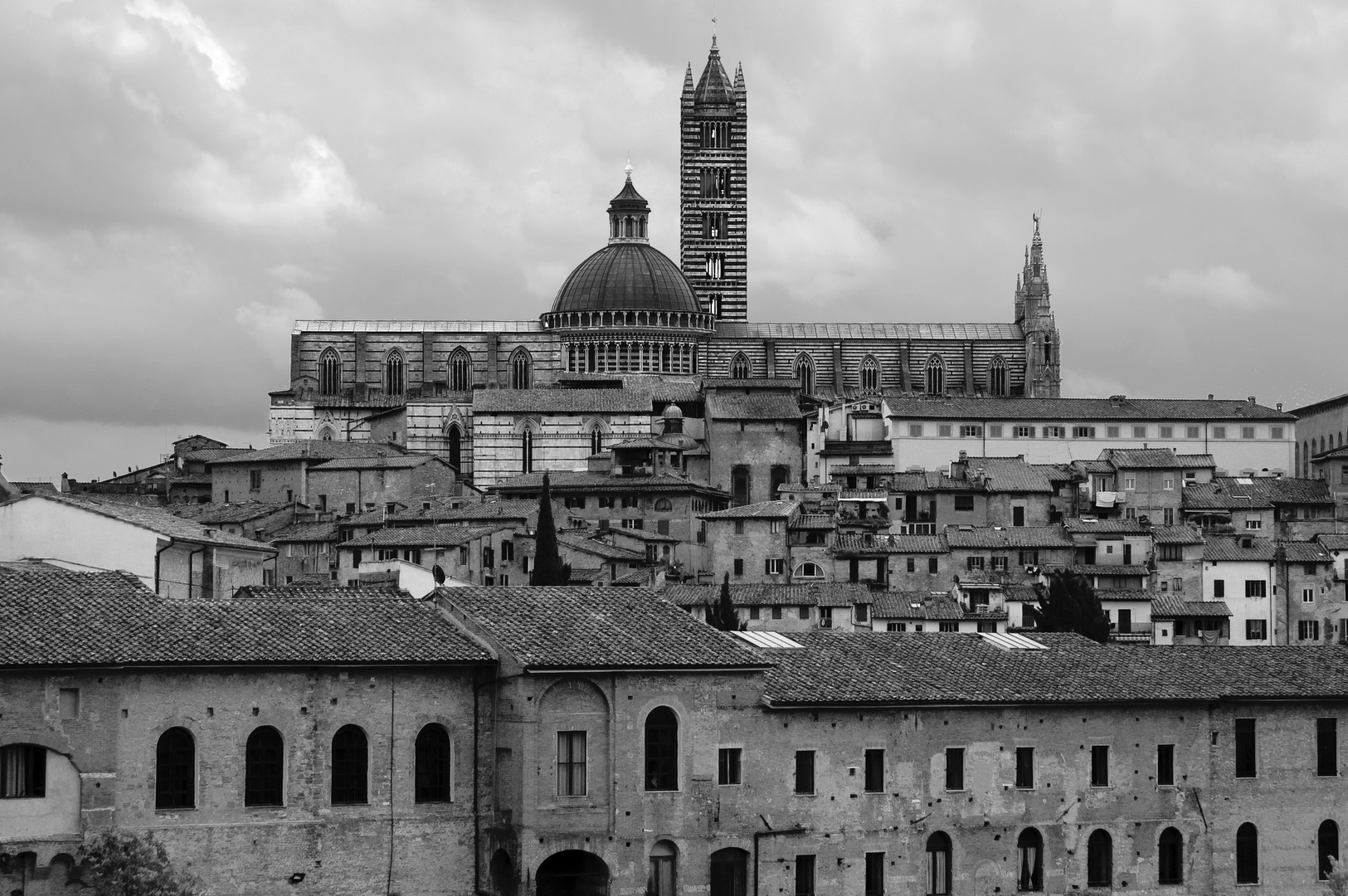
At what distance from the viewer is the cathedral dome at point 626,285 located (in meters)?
101

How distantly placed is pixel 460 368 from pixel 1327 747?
69.9 metres

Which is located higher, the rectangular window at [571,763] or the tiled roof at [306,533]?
the tiled roof at [306,533]

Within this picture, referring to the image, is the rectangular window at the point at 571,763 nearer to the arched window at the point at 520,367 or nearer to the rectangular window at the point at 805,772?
the rectangular window at the point at 805,772

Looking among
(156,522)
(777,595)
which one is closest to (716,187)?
→ (777,595)

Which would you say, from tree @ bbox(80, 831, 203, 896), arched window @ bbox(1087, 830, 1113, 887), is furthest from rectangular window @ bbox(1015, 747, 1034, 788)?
tree @ bbox(80, 831, 203, 896)

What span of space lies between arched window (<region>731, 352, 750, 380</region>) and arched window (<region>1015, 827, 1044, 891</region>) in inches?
2689

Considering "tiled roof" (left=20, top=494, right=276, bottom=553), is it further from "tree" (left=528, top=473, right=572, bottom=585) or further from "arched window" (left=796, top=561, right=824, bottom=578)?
"arched window" (left=796, top=561, right=824, bottom=578)

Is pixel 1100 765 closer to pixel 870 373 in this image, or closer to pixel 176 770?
pixel 176 770

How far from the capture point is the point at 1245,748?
36500mm

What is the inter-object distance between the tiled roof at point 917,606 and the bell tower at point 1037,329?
38.7m

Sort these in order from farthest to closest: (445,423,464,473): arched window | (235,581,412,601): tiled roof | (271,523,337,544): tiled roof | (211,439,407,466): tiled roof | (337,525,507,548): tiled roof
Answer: (445,423,464,473): arched window → (211,439,407,466): tiled roof → (271,523,337,544): tiled roof → (337,525,507,548): tiled roof → (235,581,412,601): tiled roof

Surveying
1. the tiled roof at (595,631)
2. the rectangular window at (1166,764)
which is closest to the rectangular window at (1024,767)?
the rectangular window at (1166,764)

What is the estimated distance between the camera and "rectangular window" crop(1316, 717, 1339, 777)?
36.7m

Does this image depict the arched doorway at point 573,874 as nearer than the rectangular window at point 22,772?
No
